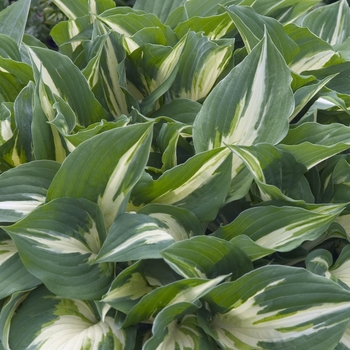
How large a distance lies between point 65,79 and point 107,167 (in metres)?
0.23

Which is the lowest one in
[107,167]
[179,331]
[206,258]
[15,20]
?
[179,331]

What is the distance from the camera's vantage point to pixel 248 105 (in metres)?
0.77

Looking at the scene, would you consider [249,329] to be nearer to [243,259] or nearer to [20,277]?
[243,259]

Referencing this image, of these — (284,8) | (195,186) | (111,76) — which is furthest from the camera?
(284,8)

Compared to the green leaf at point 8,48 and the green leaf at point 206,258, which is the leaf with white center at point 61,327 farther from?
the green leaf at point 8,48

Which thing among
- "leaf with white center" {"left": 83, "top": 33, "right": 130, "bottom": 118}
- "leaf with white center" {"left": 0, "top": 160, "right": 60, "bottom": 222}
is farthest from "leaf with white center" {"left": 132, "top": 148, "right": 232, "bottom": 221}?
"leaf with white center" {"left": 83, "top": 33, "right": 130, "bottom": 118}

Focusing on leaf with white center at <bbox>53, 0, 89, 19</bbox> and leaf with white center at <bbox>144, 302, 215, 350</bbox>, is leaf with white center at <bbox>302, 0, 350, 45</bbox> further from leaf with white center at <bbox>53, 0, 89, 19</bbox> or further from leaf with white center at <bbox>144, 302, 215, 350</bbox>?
leaf with white center at <bbox>144, 302, 215, 350</bbox>

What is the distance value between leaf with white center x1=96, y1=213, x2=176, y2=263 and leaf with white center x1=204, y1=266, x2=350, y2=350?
10 cm

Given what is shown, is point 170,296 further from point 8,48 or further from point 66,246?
point 8,48

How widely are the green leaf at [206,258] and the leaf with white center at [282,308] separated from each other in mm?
41

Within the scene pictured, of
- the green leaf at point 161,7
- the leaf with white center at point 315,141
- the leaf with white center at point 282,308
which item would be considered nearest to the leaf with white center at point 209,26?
the green leaf at point 161,7

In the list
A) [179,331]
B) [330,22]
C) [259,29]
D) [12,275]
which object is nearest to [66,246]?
[12,275]

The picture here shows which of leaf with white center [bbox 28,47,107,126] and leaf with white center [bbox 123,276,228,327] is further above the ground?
leaf with white center [bbox 28,47,107,126]

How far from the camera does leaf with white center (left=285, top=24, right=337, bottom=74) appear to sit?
0.95 metres
